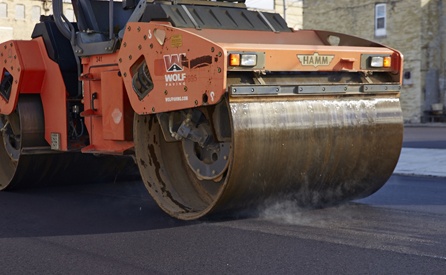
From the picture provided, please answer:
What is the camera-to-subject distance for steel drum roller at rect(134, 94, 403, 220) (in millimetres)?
6047

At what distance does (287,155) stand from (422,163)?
6851mm

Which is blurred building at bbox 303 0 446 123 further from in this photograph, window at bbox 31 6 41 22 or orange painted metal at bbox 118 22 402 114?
orange painted metal at bbox 118 22 402 114

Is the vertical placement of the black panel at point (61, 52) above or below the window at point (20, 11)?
below

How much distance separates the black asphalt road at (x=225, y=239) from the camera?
516cm

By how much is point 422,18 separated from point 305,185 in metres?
25.9

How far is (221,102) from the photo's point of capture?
615 cm

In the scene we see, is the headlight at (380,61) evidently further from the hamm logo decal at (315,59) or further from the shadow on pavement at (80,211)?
the shadow on pavement at (80,211)

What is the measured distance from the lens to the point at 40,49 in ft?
27.5

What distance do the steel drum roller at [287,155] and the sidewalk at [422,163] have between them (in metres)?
4.15

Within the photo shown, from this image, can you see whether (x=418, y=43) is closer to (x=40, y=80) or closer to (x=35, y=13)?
(x=35, y=13)

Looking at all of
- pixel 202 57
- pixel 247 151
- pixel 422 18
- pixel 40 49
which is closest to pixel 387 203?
pixel 247 151

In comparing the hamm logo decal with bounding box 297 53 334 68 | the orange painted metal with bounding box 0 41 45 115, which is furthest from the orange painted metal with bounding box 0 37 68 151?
the hamm logo decal with bounding box 297 53 334 68

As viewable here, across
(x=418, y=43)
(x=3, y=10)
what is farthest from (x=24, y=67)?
(x=3, y=10)

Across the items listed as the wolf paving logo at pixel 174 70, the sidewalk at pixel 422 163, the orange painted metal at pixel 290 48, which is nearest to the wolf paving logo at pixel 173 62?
the wolf paving logo at pixel 174 70
